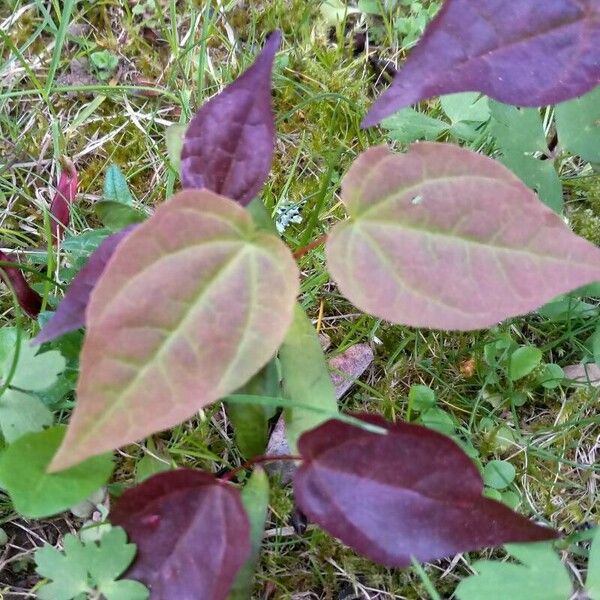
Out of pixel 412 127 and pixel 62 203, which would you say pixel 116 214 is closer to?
pixel 62 203

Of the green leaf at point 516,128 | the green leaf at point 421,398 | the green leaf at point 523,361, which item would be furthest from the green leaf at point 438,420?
the green leaf at point 516,128

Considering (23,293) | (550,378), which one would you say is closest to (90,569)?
(23,293)

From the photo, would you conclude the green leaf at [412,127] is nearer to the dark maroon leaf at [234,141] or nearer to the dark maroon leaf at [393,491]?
the dark maroon leaf at [234,141]

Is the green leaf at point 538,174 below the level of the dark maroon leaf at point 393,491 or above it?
above

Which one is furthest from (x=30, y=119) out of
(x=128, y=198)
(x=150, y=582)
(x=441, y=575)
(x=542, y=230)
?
(x=441, y=575)

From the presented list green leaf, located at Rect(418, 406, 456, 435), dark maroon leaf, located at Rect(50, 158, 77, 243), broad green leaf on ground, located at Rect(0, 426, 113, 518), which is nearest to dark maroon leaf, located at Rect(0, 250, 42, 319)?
dark maroon leaf, located at Rect(50, 158, 77, 243)

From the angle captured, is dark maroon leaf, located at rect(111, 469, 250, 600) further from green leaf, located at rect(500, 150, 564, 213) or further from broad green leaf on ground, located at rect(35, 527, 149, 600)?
green leaf, located at rect(500, 150, 564, 213)

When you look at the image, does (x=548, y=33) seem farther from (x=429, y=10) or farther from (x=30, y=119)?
(x=30, y=119)
